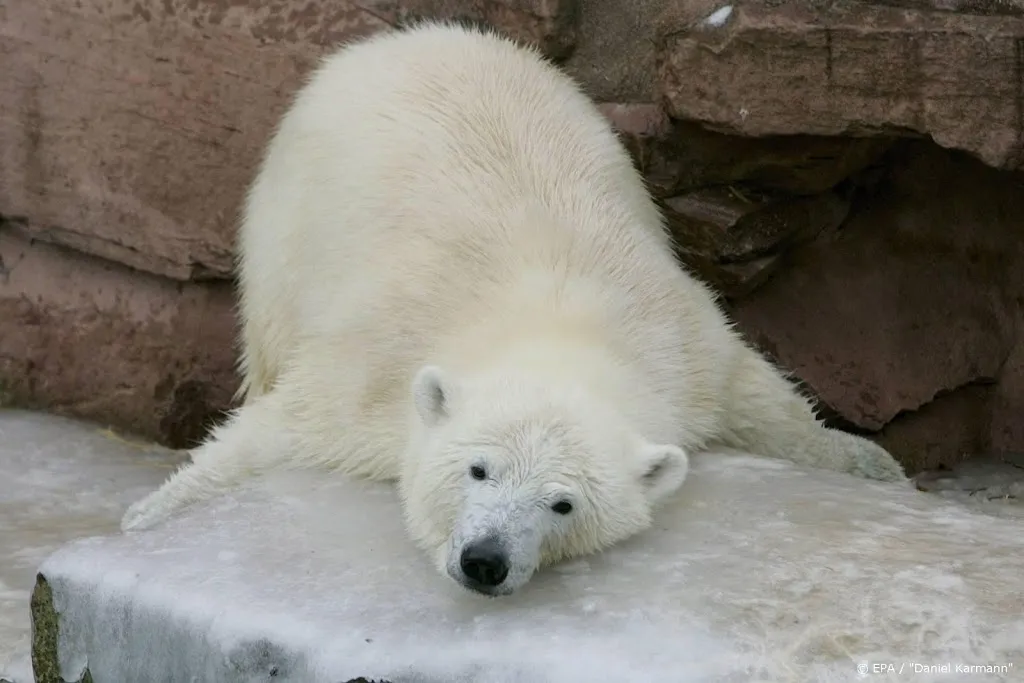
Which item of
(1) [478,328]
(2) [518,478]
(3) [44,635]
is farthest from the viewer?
(1) [478,328]

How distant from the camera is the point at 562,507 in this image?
10.7 feet

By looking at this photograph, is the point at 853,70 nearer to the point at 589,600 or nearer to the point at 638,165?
the point at 638,165

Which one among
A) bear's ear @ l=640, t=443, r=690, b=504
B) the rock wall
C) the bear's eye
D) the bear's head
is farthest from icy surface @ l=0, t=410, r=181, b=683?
bear's ear @ l=640, t=443, r=690, b=504

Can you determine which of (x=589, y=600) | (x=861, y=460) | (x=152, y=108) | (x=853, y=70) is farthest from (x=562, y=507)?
(x=152, y=108)

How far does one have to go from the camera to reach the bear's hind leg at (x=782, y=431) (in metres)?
4.25

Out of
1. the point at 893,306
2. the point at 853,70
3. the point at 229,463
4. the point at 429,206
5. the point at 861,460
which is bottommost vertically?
the point at 229,463

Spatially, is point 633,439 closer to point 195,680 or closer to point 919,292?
point 195,680

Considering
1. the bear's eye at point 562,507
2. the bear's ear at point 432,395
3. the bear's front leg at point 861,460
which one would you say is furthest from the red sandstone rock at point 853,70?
the bear's eye at point 562,507

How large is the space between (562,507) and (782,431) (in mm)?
1279

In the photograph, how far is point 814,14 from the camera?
446 cm

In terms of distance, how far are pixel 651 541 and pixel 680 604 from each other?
0.40 m

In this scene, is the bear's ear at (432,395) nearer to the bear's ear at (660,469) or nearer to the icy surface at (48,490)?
the bear's ear at (660,469)

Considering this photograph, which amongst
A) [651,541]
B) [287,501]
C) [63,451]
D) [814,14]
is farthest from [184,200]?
[651,541]

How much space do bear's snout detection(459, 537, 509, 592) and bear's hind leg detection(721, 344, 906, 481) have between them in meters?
1.34
